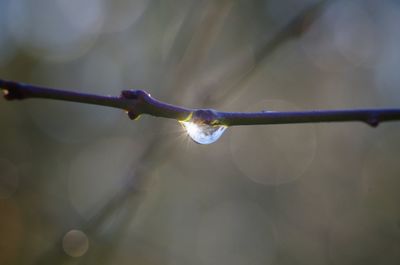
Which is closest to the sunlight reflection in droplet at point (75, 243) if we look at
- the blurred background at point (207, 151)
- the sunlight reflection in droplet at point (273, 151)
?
the blurred background at point (207, 151)

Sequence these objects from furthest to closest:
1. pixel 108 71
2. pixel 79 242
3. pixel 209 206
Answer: pixel 108 71 < pixel 209 206 < pixel 79 242

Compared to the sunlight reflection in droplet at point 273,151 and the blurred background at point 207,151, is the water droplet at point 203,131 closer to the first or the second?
the blurred background at point 207,151

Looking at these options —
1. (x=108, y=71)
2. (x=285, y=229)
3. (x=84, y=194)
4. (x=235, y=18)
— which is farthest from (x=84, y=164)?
(x=235, y=18)

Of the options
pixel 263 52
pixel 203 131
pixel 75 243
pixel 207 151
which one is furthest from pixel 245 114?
pixel 207 151

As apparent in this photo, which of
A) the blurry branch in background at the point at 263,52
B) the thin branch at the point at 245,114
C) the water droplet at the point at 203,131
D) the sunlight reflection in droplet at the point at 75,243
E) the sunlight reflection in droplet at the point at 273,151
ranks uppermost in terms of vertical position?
the thin branch at the point at 245,114

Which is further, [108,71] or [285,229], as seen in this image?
[108,71]

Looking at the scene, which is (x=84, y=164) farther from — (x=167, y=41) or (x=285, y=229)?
(x=285, y=229)

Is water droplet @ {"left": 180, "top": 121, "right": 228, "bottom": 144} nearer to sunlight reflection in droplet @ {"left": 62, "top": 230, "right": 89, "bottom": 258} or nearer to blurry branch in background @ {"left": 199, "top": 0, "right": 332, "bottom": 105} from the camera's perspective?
blurry branch in background @ {"left": 199, "top": 0, "right": 332, "bottom": 105}

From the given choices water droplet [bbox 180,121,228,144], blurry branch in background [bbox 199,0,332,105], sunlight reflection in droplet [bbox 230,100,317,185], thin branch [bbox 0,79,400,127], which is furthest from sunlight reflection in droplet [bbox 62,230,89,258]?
sunlight reflection in droplet [bbox 230,100,317,185]
